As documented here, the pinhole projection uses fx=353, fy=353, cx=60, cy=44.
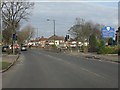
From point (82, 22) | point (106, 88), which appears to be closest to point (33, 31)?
point (82, 22)

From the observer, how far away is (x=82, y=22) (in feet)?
370

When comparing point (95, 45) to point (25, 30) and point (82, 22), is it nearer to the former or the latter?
point (82, 22)

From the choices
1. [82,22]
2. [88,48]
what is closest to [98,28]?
[82,22]

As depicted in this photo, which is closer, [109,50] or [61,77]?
[61,77]

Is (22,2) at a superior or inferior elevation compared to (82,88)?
superior

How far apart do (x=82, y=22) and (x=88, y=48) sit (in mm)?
34020

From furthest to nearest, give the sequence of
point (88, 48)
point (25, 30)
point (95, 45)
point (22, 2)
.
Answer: point (25, 30), point (88, 48), point (95, 45), point (22, 2)

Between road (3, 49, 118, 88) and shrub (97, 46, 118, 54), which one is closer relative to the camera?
road (3, 49, 118, 88)

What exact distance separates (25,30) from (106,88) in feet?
483

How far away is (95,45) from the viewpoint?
74250 millimetres

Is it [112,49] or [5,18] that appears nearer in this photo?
Answer: [112,49]

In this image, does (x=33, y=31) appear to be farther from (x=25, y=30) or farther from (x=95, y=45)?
(x=95, y=45)

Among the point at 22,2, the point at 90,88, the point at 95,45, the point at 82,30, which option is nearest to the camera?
the point at 90,88

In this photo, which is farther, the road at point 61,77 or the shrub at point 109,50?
the shrub at point 109,50
